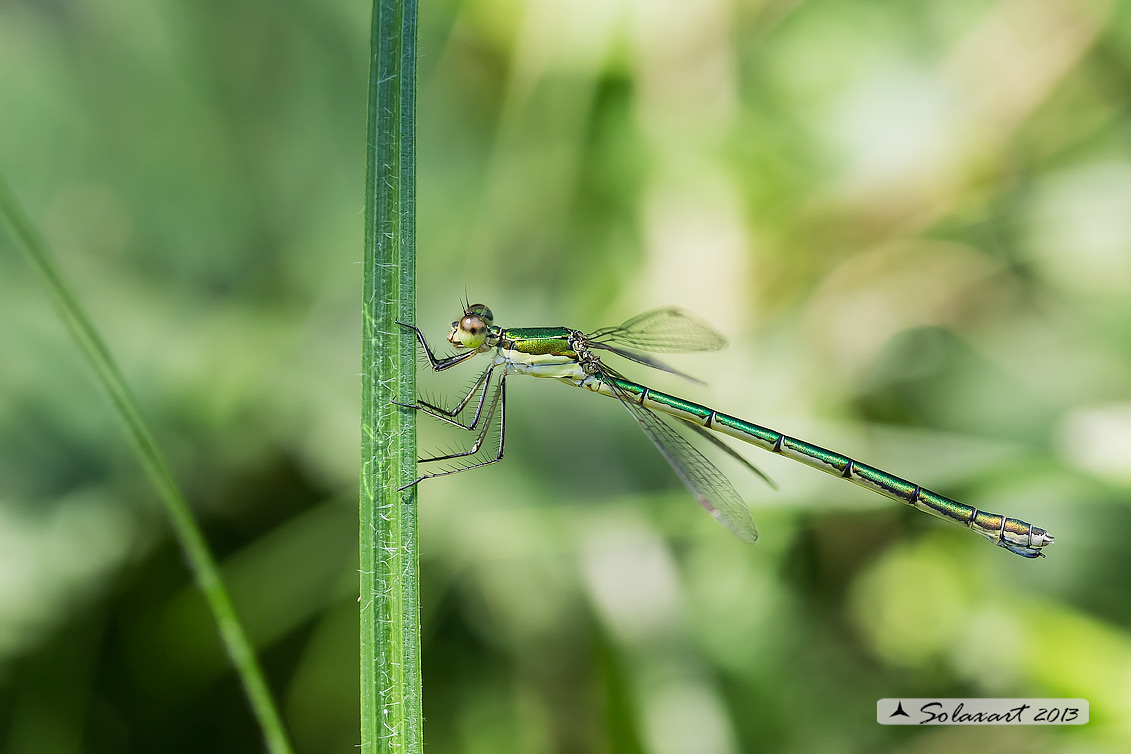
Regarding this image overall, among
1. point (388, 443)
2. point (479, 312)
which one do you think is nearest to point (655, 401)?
point (479, 312)

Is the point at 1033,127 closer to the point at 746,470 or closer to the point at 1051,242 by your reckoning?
the point at 1051,242

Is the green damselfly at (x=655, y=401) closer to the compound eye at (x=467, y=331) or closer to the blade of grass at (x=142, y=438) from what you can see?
the compound eye at (x=467, y=331)

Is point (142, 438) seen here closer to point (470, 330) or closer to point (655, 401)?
point (470, 330)

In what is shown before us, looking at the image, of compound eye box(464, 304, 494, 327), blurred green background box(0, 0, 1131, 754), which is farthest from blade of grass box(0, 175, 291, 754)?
blurred green background box(0, 0, 1131, 754)

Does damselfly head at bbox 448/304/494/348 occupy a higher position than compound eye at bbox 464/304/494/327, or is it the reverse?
compound eye at bbox 464/304/494/327

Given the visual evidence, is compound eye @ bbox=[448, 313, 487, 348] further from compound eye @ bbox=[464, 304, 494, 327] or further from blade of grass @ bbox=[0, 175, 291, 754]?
blade of grass @ bbox=[0, 175, 291, 754]

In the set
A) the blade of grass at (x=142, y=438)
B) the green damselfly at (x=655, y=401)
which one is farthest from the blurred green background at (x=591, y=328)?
the blade of grass at (x=142, y=438)

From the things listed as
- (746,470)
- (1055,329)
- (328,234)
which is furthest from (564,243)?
(1055,329)
